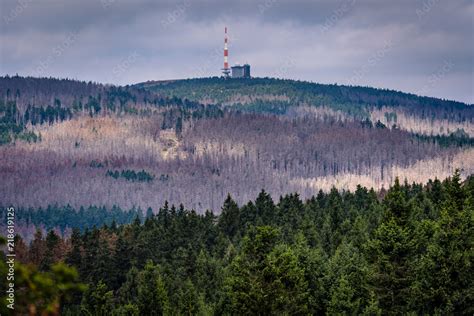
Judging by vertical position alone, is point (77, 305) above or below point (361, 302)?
below

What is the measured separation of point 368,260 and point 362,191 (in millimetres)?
70729

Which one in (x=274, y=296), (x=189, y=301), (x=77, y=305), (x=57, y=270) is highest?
(x=57, y=270)

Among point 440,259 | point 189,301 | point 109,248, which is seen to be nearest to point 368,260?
point 440,259

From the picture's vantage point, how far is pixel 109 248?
317ft

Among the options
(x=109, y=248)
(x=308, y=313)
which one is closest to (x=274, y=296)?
(x=308, y=313)

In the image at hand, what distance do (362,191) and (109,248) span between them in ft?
125

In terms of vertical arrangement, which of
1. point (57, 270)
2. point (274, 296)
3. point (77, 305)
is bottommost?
point (77, 305)

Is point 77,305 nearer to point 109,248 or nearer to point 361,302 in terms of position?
point 109,248

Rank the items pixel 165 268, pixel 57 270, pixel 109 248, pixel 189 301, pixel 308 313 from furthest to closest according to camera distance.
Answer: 1. pixel 109 248
2. pixel 165 268
3. pixel 189 301
4. pixel 308 313
5. pixel 57 270

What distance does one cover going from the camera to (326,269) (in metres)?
51.0

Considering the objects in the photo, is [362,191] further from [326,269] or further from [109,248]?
[326,269]

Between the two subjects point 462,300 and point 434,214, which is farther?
point 434,214

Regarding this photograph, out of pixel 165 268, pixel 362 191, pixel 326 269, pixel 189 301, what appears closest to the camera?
pixel 326 269

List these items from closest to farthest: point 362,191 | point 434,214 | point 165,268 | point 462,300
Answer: point 462,300 < point 434,214 < point 165,268 < point 362,191
